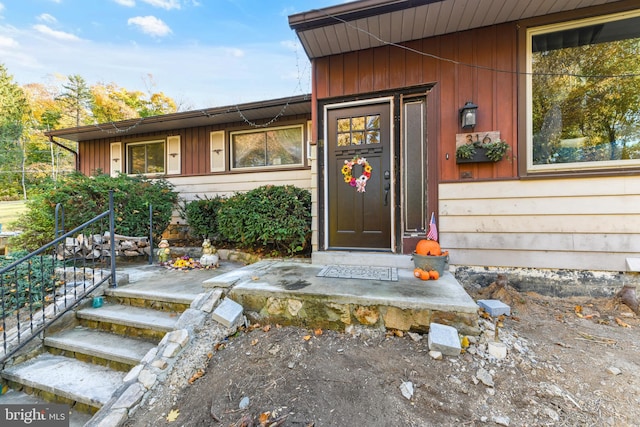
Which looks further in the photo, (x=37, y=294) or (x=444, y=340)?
(x=37, y=294)

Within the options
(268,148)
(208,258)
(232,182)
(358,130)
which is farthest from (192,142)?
(358,130)

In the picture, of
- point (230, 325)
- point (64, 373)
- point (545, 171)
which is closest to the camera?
point (64, 373)

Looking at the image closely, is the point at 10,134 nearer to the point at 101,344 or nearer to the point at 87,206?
the point at 87,206

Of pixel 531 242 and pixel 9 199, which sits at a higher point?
pixel 9 199

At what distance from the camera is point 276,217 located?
3826 millimetres

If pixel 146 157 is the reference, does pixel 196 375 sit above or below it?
below

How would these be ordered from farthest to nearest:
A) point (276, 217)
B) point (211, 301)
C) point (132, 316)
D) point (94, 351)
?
point (276, 217), point (132, 316), point (211, 301), point (94, 351)

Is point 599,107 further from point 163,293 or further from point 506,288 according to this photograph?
point 163,293

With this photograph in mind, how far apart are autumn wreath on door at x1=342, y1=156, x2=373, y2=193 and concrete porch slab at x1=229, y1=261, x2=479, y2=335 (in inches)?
53.1

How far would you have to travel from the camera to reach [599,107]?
2.88m

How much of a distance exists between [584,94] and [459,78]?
1.37 meters

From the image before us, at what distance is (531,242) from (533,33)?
233 centimetres

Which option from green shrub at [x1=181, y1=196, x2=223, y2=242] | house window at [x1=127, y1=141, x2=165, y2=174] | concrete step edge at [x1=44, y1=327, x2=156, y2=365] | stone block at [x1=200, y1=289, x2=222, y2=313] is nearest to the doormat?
stone block at [x1=200, y1=289, x2=222, y2=313]

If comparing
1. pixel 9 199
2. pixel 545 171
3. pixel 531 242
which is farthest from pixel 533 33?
pixel 9 199
